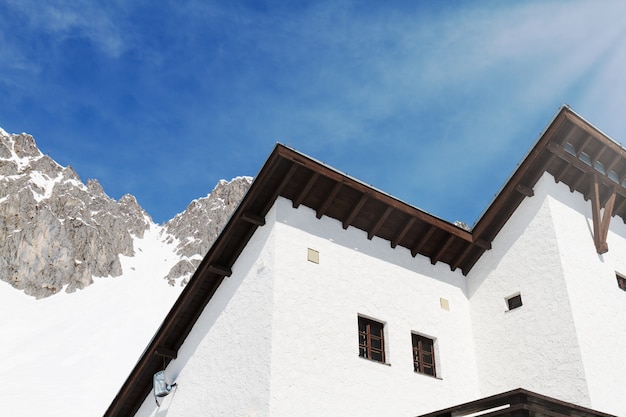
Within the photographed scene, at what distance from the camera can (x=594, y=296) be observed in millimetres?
15477

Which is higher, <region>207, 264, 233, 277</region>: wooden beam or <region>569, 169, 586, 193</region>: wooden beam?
<region>569, 169, 586, 193</region>: wooden beam

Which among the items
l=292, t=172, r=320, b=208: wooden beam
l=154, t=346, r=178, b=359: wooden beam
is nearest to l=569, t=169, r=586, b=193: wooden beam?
l=292, t=172, r=320, b=208: wooden beam

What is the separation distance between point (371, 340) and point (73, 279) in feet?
350

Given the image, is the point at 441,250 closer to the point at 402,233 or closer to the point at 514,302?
the point at 402,233

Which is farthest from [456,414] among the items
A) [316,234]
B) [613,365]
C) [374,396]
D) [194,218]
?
[194,218]

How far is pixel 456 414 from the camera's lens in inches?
405

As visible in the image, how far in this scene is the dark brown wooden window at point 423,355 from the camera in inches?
599

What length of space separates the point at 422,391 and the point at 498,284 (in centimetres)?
406

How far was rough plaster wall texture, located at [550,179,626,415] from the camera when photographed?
14281 millimetres

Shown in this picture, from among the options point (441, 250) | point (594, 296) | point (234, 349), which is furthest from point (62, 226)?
point (594, 296)

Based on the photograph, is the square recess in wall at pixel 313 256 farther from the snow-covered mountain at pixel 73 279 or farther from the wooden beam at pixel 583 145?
the snow-covered mountain at pixel 73 279

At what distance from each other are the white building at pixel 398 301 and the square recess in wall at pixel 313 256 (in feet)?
0.13

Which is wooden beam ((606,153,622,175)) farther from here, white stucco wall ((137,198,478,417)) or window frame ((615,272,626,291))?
white stucco wall ((137,198,478,417))

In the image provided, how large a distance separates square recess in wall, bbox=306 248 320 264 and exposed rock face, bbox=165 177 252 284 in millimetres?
111058
